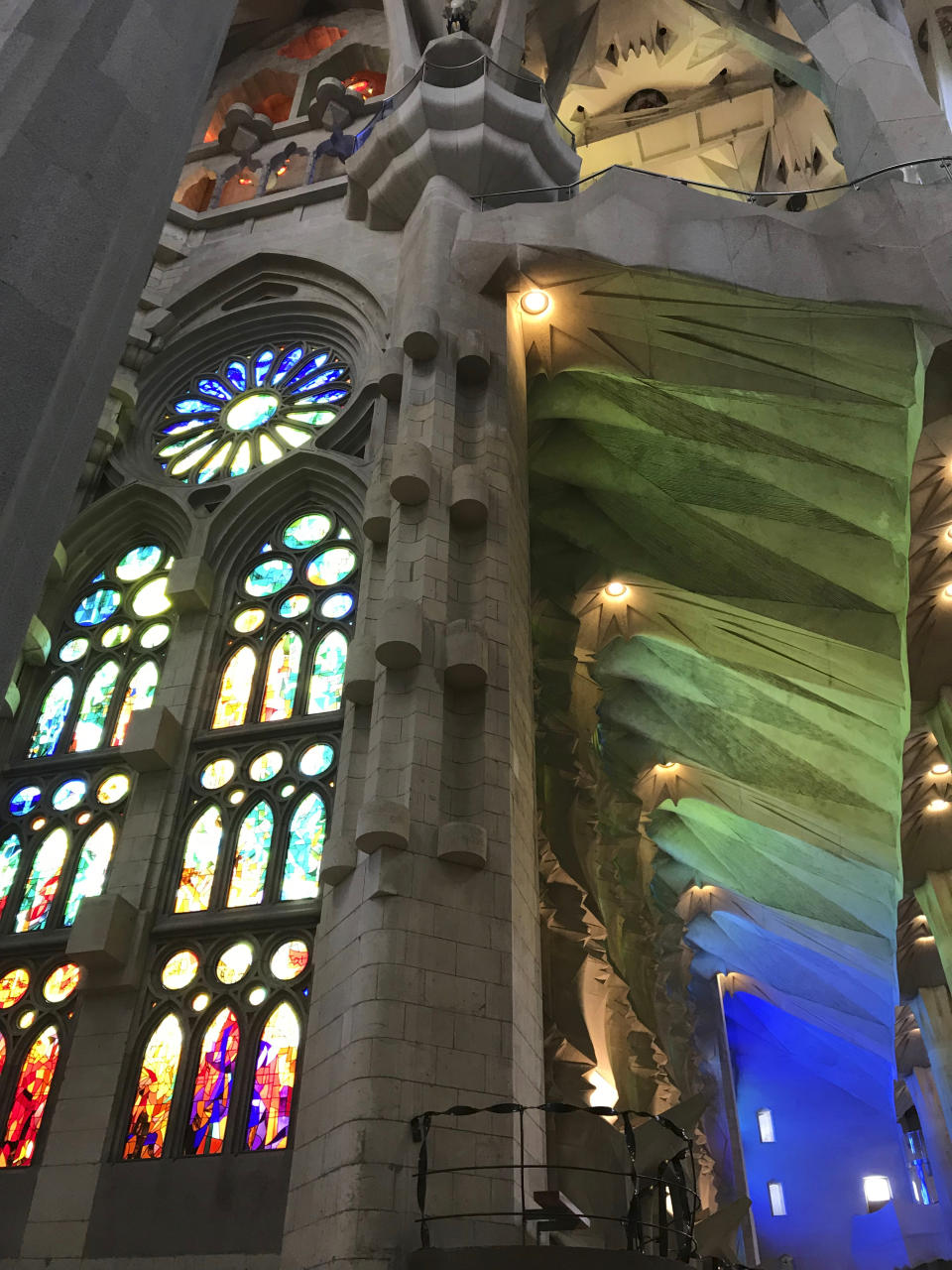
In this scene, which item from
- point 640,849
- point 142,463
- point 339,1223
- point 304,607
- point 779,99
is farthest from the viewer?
point 640,849

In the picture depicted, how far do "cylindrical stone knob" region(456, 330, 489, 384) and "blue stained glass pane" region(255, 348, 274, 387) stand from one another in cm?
521

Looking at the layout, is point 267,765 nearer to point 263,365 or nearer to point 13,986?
point 13,986

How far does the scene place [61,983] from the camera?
9.86m

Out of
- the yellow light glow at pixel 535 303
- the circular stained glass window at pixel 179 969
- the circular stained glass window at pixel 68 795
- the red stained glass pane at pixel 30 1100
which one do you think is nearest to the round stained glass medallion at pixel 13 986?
the red stained glass pane at pixel 30 1100

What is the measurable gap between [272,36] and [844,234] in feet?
55.1

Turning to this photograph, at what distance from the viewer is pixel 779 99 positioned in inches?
776

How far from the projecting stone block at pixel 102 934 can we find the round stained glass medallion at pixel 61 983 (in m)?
0.52

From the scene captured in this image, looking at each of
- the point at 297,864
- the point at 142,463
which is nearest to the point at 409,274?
the point at 142,463

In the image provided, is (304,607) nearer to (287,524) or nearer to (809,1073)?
(287,524)

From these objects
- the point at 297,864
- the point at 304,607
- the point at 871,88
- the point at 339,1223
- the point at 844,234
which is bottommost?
the point at 339,1223

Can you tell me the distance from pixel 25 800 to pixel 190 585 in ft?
9.51

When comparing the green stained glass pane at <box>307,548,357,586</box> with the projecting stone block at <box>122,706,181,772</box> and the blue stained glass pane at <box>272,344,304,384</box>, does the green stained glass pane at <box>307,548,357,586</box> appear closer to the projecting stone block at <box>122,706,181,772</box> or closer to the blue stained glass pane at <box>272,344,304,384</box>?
the projecting stone block at <box>122,706,181,772</box>

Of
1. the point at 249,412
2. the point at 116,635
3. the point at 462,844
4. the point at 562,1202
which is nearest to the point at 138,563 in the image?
the point at 116,635

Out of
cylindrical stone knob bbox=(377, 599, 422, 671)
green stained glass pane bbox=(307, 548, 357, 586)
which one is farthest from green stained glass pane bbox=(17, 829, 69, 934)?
cylindrical stone knob bbox=(377, 599, 422, 671)
